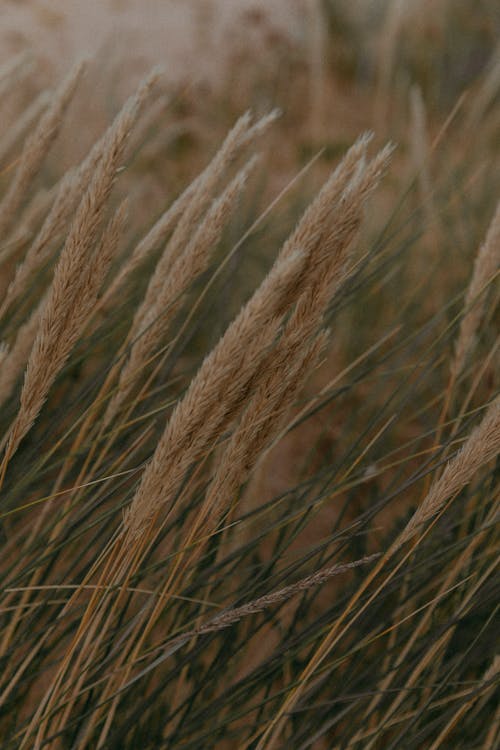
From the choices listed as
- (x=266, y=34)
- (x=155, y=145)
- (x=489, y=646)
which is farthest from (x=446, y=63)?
(x=489, y=646)

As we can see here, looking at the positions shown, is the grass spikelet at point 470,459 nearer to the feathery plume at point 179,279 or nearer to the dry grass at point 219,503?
the dry grass at point 219,503

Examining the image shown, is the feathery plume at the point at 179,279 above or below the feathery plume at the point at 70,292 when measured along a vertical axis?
below

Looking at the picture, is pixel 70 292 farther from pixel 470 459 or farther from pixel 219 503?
pixel 470 459

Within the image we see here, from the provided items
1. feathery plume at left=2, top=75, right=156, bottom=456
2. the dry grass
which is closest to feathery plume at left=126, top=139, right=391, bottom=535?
the dry grass

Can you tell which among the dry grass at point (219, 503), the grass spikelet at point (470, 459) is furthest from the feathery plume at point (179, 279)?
the grass spikelet at point (470, 459)

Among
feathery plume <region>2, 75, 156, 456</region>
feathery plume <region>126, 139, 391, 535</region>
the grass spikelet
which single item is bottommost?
the grass spikelet

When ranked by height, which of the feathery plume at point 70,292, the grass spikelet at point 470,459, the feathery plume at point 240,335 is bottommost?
the grass spikelet at point 470,459

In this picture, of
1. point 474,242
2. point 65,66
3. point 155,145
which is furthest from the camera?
point 65,66

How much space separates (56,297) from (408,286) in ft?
3.55

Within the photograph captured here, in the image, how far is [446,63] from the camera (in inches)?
103

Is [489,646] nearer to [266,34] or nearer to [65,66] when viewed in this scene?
[65,66]

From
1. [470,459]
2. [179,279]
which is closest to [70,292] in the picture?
[179,279]

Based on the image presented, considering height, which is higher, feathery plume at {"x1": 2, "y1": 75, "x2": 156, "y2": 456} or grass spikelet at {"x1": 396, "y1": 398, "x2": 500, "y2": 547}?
feathery plume at {"x1": 2, "y1": 75, "x2": 156, "y2": 456}

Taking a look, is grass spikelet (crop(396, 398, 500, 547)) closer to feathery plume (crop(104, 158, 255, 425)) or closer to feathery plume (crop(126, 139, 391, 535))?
feathery plume (crop(126, 139, 391, 535))
